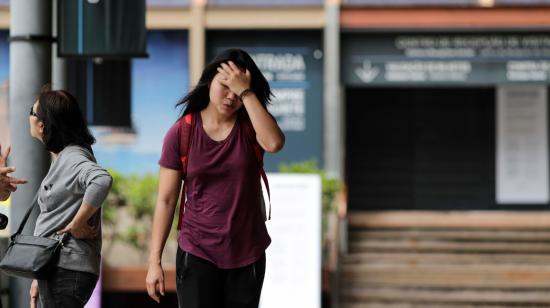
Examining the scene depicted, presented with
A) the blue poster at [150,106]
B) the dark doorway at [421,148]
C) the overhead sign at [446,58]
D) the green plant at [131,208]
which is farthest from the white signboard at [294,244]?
the dark doorway at [421,148]

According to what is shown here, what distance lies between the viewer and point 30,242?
516 centimetres

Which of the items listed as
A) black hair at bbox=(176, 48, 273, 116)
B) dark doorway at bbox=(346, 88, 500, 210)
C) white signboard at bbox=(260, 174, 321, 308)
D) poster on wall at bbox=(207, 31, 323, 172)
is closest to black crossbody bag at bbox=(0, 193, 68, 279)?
black hair at bbox=(176, 48, 273, 116)

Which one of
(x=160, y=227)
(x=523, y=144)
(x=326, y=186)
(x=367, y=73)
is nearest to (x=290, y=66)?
(x=367, y=73)

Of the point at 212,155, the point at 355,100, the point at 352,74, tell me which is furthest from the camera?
the point at 355,100

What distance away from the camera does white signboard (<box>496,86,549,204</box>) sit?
1830 centimetres

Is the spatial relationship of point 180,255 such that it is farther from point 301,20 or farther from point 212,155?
point 301,20

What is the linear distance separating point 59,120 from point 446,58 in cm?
1248

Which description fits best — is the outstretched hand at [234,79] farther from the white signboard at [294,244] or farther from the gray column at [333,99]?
the gray column at [333,99]

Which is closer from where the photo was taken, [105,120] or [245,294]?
[245,294]

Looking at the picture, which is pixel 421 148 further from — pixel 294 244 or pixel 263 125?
pixel 263 125

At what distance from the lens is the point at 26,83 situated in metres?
6.22

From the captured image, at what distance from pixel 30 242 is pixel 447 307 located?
10.1 meters

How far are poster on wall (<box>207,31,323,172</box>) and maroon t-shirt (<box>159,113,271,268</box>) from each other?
497 inches

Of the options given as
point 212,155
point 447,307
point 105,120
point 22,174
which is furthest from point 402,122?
point 212,155
